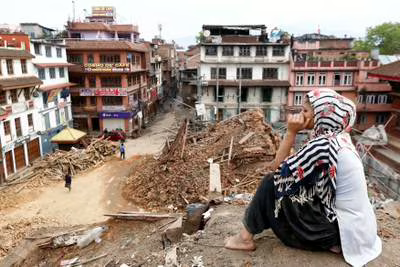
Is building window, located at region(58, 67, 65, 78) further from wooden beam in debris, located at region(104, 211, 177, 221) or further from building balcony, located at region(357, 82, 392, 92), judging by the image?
building balcony, located at region(357, 82, 392, 92)

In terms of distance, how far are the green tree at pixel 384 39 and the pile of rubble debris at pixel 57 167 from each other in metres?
44.6

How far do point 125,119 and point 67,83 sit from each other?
668 cm

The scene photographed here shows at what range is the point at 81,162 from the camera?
21.8 metres

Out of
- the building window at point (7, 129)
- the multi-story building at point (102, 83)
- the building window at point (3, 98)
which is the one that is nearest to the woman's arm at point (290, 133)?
the building window at point (3, 98)

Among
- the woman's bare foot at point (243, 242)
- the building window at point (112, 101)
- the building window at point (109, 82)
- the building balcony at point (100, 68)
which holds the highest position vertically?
the building balcony at point (100, 68)

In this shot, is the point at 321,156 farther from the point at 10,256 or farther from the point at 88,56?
the point at 88,56

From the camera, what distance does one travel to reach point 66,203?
A: 16266mm

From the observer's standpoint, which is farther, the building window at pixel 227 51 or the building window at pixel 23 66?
the building window at pixel 227 51

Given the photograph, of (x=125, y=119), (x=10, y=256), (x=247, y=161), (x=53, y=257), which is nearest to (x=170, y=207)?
(x=247, y=161)

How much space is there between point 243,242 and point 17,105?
23.1 m

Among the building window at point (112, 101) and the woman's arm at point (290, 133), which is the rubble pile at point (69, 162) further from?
the woman's arm at point (290, 133)

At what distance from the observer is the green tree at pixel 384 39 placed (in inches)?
1870

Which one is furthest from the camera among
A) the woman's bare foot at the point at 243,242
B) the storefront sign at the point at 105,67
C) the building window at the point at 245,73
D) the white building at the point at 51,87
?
the building window at the point at 245,73

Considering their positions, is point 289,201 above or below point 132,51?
below
